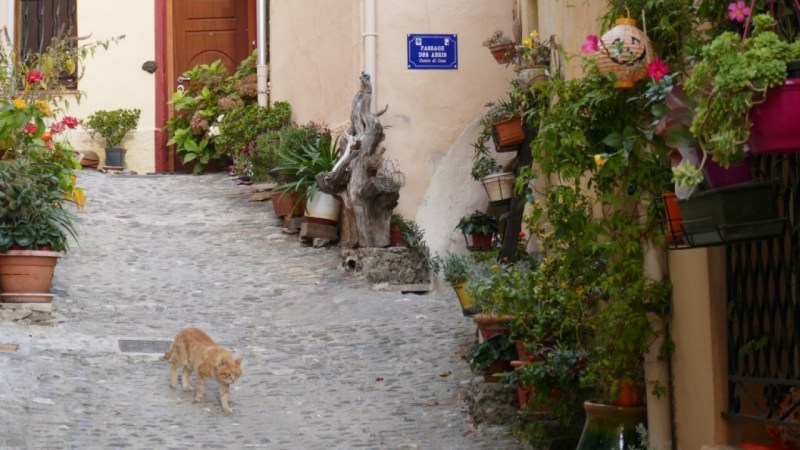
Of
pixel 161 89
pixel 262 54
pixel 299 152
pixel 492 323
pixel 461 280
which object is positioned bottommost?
pixel 492 323

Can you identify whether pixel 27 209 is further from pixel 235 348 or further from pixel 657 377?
pixel 657 377

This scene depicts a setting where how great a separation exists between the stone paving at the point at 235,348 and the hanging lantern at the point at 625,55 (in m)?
3.11

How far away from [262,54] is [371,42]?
4.78 m

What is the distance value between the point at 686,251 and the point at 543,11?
5.28 m

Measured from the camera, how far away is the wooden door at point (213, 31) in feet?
65.4

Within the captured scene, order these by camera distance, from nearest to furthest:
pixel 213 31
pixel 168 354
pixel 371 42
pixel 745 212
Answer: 1. pixel 745 212
2. pixel 168 354
3. pixel 371 42
4. pixel 213 31

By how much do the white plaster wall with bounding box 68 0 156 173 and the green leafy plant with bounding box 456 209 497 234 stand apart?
784 centimetres

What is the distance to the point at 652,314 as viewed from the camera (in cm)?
668

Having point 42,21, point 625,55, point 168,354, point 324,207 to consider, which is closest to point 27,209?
point 168,354

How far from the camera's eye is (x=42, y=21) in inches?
767

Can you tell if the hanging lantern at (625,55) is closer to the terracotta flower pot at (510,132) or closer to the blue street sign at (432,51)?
the terracotta flower pot at (510,132)

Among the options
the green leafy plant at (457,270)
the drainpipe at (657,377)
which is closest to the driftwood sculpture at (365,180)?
the green leafy plant at (457,270)

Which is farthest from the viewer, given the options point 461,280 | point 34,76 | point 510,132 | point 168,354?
point 510,132

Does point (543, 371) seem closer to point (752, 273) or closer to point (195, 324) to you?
point (752, 273)
